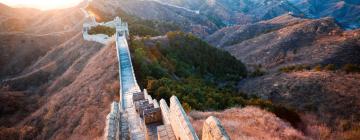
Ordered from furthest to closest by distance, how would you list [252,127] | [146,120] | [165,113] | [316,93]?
[316,93] < [252,127] < [146,120] < [165,113]

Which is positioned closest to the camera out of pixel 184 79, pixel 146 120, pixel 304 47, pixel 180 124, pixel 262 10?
pixel 180 124

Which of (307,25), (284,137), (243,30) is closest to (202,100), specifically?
(284,137)

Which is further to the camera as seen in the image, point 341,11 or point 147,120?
point 341,11

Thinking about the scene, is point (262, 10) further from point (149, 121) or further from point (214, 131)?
point (214, 131)

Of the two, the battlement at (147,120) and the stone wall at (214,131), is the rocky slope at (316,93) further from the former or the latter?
the stone wall at (214,131)

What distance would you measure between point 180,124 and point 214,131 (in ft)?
7.56

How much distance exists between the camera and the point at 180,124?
8.21 meters

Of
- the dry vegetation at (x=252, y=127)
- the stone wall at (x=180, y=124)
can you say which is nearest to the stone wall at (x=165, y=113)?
the stone wall at (x=180, y=124)

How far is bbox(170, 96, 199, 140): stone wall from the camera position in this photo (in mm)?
7510

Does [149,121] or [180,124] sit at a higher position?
[180,124]

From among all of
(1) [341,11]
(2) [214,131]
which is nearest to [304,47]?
(2) [214,131]

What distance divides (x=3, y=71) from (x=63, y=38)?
11.8m

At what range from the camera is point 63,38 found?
156 ft

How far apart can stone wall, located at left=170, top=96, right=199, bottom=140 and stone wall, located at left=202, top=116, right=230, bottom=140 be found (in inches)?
35.6
